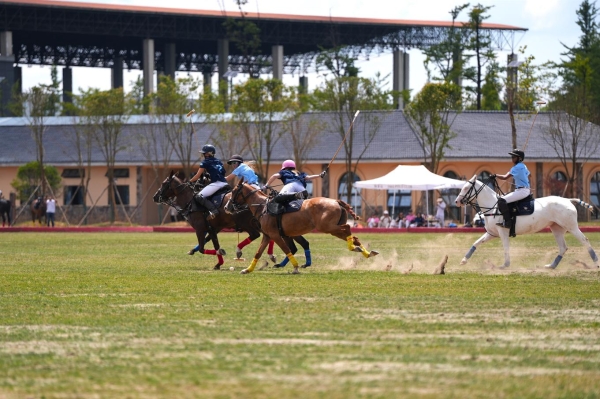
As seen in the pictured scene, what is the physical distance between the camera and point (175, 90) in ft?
196

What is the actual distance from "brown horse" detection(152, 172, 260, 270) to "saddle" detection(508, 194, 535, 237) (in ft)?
15.4

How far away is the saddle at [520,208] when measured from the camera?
1911cm

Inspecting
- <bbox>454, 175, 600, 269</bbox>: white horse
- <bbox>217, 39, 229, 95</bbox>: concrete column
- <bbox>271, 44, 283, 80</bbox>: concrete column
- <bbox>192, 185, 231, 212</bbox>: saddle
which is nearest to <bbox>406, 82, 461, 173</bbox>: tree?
<bbox>271, 44, 283, 80</bbox>: concrete column

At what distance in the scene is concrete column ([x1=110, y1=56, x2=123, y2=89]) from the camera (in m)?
78.4

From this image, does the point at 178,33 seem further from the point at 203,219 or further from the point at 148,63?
the point at 203,219

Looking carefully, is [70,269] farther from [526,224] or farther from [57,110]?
[57,110]

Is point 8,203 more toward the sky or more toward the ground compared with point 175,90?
more toward the ground

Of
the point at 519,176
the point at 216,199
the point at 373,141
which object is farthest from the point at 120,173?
the point at 519,176

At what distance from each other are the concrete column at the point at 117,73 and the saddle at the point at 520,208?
61.8 meters

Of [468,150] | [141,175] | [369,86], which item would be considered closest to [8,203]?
[141,175]

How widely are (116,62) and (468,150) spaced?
108 feet

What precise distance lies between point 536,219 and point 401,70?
194ft

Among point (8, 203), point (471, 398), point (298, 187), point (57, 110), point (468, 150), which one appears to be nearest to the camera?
point (471, 398)

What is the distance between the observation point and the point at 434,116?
54.3 meters
